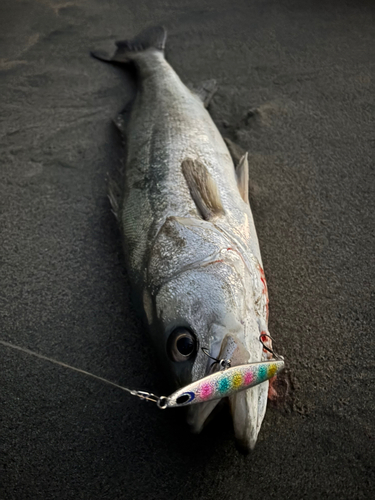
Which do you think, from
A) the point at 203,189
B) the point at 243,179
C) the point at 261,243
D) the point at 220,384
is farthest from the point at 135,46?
the point at 220,384

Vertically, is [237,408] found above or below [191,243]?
below

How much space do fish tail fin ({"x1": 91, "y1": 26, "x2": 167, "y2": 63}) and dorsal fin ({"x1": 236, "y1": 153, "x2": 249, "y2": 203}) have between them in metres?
2.38

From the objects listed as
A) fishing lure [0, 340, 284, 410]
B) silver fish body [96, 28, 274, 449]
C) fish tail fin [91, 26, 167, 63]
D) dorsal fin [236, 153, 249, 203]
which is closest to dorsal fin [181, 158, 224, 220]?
silver fish body [96, 28, 274, 449]

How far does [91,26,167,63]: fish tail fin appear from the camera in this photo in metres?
4.65

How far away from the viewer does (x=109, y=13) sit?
18.1 feet

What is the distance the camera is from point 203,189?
2.67m

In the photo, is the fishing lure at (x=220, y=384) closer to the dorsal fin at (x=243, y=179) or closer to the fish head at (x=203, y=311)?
the fish head at (x=203, y=311)

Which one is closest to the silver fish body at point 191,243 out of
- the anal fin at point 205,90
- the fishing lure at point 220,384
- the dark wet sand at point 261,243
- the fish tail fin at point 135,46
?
the fishing lure at point 220,384

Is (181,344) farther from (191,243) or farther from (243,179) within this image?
(243,179)

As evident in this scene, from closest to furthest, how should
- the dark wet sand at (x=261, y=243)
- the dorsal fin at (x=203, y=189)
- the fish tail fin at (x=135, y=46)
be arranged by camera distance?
the dark wet sand at (x=261, y=243) → the dorsal fin at (x=203, y=189) → the fish tail fin at (x=135, y=46)

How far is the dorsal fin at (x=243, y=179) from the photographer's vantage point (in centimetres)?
301

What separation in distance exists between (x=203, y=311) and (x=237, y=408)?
485mm

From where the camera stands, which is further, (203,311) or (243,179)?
(243,179)

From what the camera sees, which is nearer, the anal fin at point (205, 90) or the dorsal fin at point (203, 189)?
the dorsal fin at point (203, 189)
